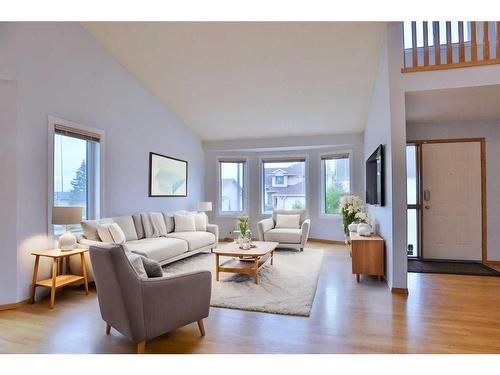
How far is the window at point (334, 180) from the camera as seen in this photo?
6.89 m

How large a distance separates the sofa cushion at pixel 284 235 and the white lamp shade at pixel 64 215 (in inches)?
136

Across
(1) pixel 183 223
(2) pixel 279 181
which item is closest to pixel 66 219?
(1) pixel 183 223

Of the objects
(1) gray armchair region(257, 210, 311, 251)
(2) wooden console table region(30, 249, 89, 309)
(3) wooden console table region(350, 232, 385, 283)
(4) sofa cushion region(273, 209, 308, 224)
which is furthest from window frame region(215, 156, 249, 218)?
(2) wooden console table region(30, 249, 89, 309)

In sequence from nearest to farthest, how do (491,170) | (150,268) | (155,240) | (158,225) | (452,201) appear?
(150,268) < (155,240) < (491,170) < (452,201) < (158,225)

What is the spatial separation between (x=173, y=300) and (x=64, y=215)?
194 cm

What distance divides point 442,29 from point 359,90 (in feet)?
4.63

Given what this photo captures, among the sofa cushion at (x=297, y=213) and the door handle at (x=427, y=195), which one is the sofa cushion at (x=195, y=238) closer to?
the sofa cushion at (x=297, y=213)

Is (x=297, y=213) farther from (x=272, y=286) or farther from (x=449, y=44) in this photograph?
(x=449, y=44)

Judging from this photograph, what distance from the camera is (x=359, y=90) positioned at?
507 cm

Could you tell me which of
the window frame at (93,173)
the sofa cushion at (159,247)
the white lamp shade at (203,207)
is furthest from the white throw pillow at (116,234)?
the white lamp shade at (203,207)

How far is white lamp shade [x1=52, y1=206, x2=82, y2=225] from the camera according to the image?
10.9 ft

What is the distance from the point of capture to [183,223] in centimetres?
561

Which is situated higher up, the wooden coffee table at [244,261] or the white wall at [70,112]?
the white wall at [70,112]
